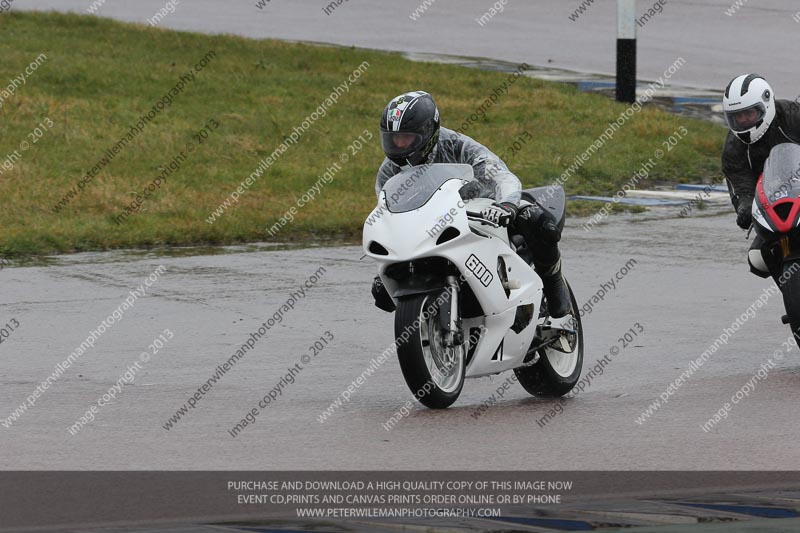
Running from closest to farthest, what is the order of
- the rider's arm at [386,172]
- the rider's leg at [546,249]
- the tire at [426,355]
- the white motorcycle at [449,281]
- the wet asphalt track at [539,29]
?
the tire at [426,355] < the white motorcycle at [449,281] < the rider's leg at [546,249] < the rider's arm at [386,172] < the wet asphalt track at [539,29]

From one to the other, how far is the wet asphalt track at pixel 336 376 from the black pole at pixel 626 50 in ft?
26.3

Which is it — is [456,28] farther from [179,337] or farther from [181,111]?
Answer: [179,337]

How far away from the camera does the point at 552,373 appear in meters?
8.76

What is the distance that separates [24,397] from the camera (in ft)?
28.5

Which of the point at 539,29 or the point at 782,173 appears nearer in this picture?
the point at 782,173

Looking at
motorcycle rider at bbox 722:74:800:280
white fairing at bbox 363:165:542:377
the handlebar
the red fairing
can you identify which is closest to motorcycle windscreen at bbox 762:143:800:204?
the red fairing

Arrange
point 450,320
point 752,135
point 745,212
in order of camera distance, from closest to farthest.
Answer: point 450,320, point 752,135, point 745,212

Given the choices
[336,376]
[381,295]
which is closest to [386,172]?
[381,295]

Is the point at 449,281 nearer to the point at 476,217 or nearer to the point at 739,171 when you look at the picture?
the point at 476,217

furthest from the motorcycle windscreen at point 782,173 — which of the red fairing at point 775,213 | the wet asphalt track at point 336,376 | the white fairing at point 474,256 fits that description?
the white fairing at point 474,256

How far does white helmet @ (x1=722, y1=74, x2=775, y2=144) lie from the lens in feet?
30.1

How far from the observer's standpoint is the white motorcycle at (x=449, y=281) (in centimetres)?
799

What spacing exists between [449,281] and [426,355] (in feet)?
1.31

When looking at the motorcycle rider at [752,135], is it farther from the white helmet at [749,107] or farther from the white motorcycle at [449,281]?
the white motorcycle at [449,281]
